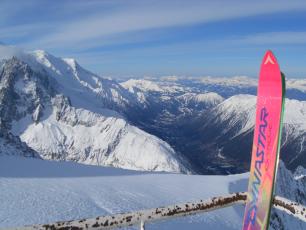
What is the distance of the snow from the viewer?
49.4 feet

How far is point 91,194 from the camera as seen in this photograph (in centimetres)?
1825

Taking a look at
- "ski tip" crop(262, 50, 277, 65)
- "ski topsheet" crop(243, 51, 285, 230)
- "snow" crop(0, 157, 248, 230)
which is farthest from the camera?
"snow" crop(0, 157, 248, 230)

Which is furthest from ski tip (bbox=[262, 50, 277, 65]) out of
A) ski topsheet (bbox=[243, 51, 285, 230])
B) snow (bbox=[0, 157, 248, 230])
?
snow (bbox=[0, 157, 248, 230])

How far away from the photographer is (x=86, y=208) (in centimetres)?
1597

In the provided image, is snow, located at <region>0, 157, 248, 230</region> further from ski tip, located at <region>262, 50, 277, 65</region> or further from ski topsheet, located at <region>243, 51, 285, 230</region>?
ski tip, located at <region>262, 50, 277, 65</region>

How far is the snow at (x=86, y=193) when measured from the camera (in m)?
15.0

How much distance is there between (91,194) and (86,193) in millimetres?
202

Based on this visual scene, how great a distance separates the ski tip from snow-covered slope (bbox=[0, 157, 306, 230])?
9261mm

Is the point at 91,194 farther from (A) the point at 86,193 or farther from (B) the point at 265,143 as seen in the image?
(B) the point at 265,143

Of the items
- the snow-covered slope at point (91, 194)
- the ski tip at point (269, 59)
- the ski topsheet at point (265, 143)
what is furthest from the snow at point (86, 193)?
the ski tip at point (269, 59)

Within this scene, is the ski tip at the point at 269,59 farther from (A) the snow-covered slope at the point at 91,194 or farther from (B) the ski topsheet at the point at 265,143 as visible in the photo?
(A) the snow-covered slope at the point at 91,194

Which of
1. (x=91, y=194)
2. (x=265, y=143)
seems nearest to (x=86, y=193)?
(x=91, y=194)

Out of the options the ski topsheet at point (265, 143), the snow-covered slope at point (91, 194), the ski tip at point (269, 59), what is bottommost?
the snow-covered slope at point (91, 194)

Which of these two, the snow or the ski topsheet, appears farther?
the snow
